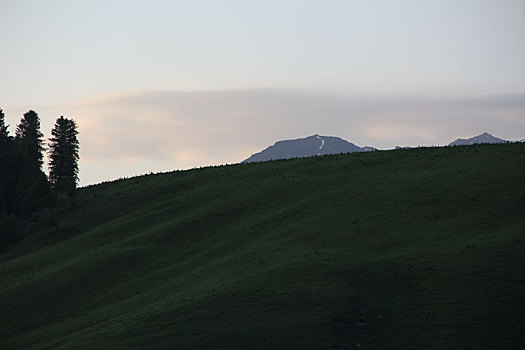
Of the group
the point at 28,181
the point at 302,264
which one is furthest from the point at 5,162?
the point at 302,264

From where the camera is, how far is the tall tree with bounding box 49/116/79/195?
384 ft

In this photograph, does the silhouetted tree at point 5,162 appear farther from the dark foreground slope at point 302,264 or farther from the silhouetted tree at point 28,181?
the dark foreground slope at point 302,264

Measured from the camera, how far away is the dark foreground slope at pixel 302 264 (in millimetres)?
43781

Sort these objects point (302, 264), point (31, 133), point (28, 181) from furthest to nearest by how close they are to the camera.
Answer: point (31, 133)
point (28, 181)
point (302, 264)

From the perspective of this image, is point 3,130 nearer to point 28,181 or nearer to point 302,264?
point 28,181

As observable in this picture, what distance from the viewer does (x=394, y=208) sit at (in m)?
64.6

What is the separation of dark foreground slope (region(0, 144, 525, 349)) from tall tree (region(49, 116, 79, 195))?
79.8 feet

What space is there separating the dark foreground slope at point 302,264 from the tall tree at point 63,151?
2432cm

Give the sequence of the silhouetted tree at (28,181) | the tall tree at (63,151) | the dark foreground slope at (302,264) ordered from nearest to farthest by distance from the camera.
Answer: the dark foreground slope at (302,264)
the silhouetted tree at (28,181)
the tall tree at (63,151)

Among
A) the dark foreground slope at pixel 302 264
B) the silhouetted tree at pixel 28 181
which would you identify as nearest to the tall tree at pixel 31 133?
the silhouetted tree at pixel 28 181

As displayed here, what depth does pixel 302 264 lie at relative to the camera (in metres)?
52.8

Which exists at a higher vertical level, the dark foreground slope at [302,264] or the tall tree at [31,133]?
the tall tree at [31,133]

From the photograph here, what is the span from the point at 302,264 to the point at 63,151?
251ft

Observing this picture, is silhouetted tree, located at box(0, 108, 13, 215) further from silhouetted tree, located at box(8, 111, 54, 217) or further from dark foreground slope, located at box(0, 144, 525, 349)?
dark foreground slope, located at box(0, 144, 525, 349)
